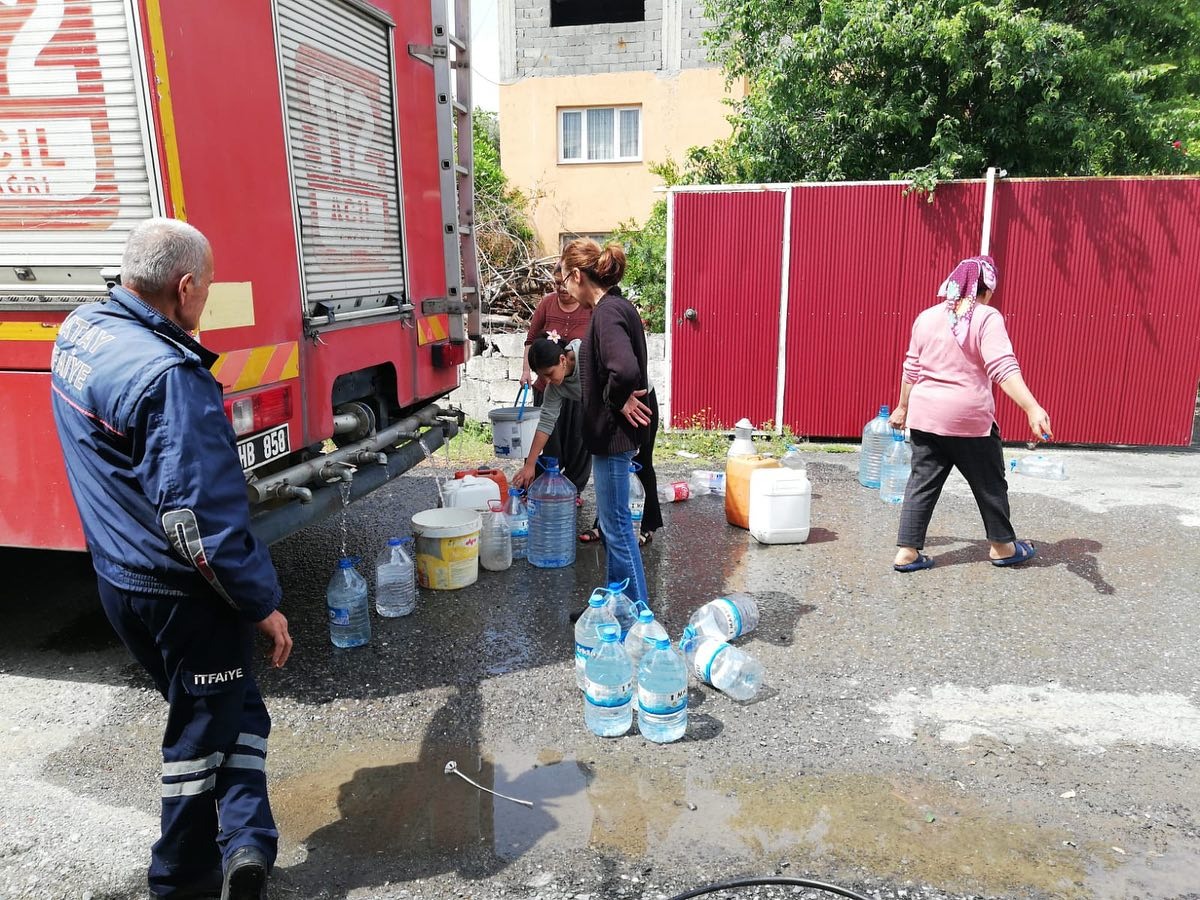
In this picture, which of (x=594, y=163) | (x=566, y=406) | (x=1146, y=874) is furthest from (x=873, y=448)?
(x=594, y=163)

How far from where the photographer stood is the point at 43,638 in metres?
4.54

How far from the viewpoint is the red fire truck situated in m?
3.15

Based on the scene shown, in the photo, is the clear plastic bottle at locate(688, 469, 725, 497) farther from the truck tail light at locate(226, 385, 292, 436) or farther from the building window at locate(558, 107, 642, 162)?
the building window at locate(558, 107, 642, 162)

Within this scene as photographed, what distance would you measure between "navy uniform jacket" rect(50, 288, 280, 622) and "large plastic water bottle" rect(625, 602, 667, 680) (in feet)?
5.30

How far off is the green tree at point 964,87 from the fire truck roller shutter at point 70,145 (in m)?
7.29

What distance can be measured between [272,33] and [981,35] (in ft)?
26.1

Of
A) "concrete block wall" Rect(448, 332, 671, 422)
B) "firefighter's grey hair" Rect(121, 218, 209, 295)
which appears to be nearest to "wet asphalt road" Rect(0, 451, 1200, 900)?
"firefighter's grey hair" Rect(121, 218, 209, 295)

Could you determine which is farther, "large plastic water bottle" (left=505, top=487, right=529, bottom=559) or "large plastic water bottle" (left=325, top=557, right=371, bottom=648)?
"large plastic water bottle" (left=505, top=487, right=529, bottom=559)

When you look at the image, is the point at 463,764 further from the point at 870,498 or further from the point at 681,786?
the point at 870,498

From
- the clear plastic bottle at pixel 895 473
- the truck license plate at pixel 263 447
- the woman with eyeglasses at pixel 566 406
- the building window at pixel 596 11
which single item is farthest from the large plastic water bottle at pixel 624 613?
the building window at pixel 596 11

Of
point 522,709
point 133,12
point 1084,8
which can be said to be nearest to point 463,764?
point 522,709

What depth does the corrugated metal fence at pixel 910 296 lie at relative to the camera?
8.38m

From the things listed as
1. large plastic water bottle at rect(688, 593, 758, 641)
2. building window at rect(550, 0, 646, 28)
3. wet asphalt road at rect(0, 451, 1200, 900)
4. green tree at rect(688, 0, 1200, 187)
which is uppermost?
building window at rect(550, 0, 646, 28)

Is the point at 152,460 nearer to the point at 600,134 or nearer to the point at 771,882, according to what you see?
the point at 771,882
